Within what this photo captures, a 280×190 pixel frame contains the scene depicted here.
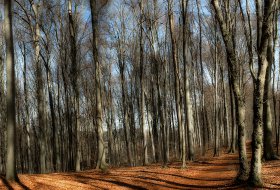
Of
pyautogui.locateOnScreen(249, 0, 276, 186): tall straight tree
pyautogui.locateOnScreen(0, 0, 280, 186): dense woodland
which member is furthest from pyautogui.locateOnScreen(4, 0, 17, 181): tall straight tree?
pyautogui.locateOnScreen(249, 0, 276, 186): tall straight tree

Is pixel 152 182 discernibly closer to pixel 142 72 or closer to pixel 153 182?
pixel 153 182

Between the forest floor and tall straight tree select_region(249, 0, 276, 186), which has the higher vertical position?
tall straight tree select_region(249, 0, 276, 186)

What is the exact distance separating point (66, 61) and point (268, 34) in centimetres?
2052

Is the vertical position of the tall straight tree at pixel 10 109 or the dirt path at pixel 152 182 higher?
the tall straight tree at pixel 10 109

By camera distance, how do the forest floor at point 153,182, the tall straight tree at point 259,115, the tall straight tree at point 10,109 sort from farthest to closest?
the tall straight tree at point 10,109 → the forest floor at point 153,182 → the tall straight tree at point 259,115

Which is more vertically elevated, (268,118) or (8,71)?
(8,71)

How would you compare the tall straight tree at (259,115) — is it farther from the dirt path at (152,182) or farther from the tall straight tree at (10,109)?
the tall straight tree at (10,109)

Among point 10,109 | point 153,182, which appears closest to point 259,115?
point 153,182

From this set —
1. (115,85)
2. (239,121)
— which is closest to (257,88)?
(239,121)

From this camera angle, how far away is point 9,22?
1143 cm

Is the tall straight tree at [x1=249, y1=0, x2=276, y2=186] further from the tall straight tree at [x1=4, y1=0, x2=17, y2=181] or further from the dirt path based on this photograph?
the tall straight tree at [x1=4, y1=0, x2=17, y2=181]

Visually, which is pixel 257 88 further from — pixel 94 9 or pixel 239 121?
pixel 94 9

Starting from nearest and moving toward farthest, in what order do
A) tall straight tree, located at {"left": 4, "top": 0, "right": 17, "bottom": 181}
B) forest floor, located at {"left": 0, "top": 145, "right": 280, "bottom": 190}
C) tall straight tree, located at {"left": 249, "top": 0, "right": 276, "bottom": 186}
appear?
tall straight tree, located at {"left": 249, "top": 0, "right": 276, "bottom": 186} < forest floor, located at {"left": 0, "top": 145, "right": 280, "bottom": 190} < tall straight tree, located at {"left": 4, "top": 0, "right": 17, "bottom": 181}

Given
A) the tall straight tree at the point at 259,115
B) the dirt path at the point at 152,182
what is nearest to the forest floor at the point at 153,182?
the dirt path at the point at 152,182
